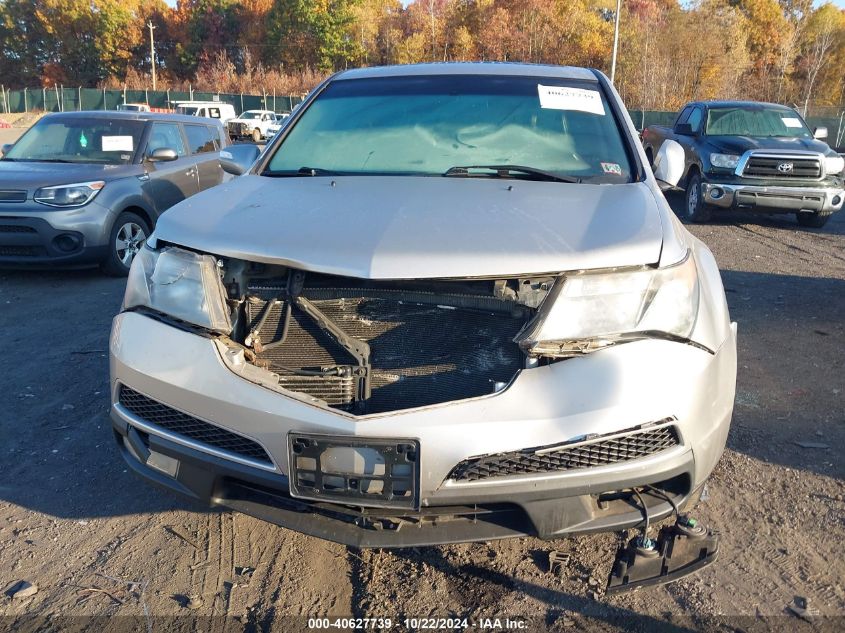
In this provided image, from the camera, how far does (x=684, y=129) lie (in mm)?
11070

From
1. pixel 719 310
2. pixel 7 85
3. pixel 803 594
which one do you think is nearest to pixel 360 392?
pixel 719 310

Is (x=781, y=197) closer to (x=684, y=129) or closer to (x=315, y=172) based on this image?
(x=684, y=129)

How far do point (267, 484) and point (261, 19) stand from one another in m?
74.5

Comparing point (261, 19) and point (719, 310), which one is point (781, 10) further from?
point (719, 310)

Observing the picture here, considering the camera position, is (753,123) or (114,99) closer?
(753,123)

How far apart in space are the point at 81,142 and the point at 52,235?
150cm

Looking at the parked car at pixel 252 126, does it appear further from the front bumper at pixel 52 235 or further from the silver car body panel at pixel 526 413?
the silver car body panel at pixel 526 413

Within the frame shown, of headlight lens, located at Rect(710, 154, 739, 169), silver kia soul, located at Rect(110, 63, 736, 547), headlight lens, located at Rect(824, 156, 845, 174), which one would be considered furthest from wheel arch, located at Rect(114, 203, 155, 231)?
headlight lens, located at Rect(824, 156, 845, 174)

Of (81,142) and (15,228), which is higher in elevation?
A: (81,142)

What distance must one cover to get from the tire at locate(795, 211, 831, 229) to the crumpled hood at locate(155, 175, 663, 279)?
841 centimetres

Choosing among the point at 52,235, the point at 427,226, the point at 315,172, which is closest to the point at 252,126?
the point at 52,235

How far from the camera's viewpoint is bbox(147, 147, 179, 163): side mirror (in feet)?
24.3

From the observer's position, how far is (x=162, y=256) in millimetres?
2408

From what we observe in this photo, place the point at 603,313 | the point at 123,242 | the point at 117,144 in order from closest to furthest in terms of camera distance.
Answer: the point at 603,313 → the point at 123,242 → the point at 117,144
